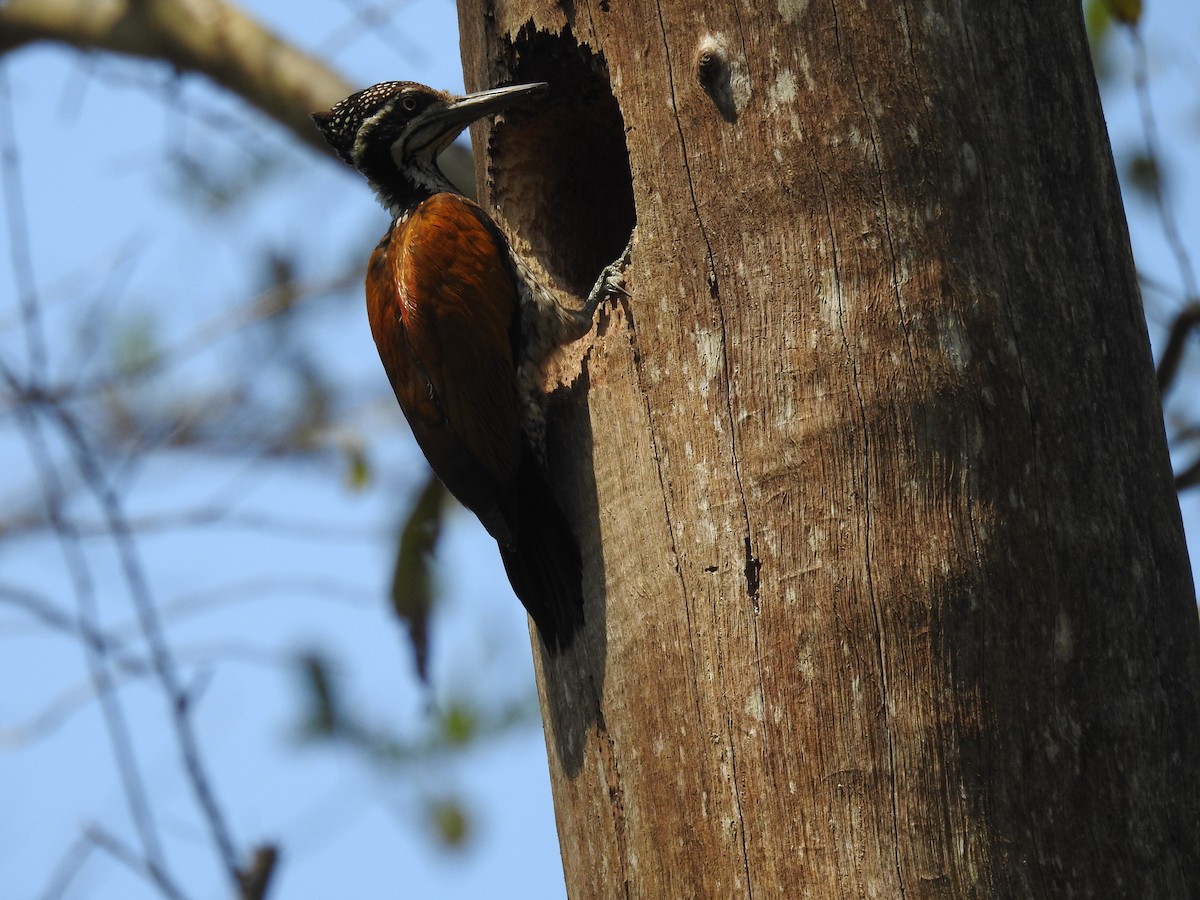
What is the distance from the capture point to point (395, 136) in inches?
167

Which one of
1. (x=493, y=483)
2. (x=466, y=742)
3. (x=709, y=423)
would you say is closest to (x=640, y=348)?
(x=709, y=423)

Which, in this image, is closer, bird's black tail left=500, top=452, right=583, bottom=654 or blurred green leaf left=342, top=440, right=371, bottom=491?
bird's black tail left=500, top=452, right=583, bottom=654

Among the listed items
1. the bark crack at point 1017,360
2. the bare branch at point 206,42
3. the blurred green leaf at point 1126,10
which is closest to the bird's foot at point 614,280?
the bark crack at point 1017,360

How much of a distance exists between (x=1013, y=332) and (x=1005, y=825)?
0.91 m

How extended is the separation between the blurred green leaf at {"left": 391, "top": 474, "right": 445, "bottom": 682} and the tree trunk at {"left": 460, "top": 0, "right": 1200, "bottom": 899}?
46.0 inches

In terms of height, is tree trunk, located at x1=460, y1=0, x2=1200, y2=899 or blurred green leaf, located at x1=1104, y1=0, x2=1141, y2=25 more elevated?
blurred green leaf, located at x1=1104, y1=0, x2=1141, y2=25

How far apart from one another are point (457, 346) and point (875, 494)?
4.67ft

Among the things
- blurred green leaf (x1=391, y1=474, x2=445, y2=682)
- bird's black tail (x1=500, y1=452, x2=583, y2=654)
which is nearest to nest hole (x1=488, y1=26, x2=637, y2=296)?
bird's black tail (x1=500, y1=452, x2=583, y2=654)

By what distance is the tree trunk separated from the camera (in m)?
2.35

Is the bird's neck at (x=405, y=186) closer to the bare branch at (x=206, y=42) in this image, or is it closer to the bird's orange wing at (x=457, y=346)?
the bird's orange wing at (x=457, y=346)

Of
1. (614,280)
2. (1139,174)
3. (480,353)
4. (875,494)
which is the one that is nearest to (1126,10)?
(1139,174)

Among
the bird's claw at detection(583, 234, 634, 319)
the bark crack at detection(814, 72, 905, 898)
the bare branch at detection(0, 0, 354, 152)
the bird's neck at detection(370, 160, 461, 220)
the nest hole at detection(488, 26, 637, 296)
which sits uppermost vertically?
the bare branch at detection(0, 0, 354, 152)

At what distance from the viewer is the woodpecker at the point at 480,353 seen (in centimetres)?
321

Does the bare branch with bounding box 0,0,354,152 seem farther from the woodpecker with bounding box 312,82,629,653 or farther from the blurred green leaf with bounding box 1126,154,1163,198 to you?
the blurred green leaf with bounding box 1126,154,1163,198
